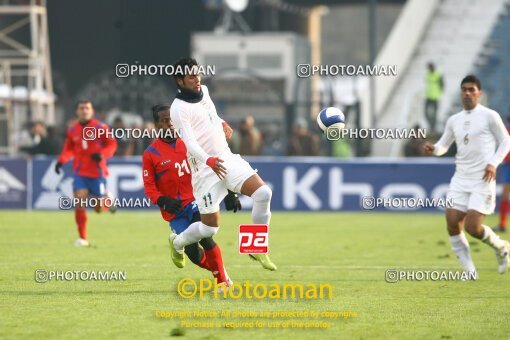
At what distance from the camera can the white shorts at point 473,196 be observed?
13.7m

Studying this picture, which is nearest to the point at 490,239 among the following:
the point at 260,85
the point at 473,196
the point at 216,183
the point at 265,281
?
the point at 473,196

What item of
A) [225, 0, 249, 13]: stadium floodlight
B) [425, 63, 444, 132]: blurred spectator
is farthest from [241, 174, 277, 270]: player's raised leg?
[225, 0, 249, 13]: stadium floodlight

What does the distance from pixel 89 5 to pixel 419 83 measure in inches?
579

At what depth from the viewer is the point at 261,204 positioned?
11805mm

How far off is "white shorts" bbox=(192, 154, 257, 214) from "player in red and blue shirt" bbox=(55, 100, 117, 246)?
6563 millimetres

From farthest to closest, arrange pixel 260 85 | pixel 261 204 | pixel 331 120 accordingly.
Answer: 1. pixel 260 85
2. pixel 331 120
3. pixel 261 204

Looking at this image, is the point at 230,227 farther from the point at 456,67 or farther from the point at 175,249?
the point at 456,67

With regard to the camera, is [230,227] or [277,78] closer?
[230,227]

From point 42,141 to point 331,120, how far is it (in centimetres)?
1649

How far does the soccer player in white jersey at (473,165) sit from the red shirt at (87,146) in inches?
250

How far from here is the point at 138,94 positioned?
1500 inches

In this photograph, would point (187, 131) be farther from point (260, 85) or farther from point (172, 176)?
point (260, 85)

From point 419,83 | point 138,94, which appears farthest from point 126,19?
point 419,83

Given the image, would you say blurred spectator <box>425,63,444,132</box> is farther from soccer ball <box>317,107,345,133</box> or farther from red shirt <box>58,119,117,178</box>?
soccer ball <box>317,107,345,133</box>
